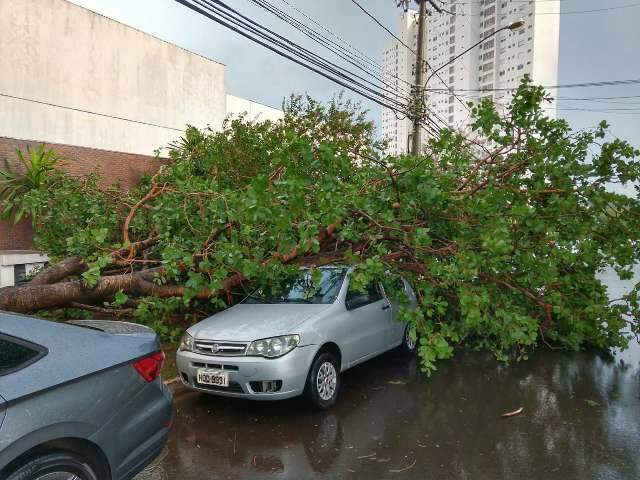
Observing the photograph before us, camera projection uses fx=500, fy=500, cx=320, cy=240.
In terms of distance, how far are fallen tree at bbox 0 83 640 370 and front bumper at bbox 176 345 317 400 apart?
3.05 feet

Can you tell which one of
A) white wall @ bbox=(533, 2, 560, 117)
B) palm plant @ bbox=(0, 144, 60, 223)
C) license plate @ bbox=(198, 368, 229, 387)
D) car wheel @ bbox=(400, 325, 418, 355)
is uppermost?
A: white wall @ bbox=(533, 2, 560, 117)

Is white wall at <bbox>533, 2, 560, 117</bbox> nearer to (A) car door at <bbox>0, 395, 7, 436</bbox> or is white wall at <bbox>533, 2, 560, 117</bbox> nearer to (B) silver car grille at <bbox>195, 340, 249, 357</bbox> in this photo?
(B) silver car grille at <bbox>195, 340, 249, 357</bbox>

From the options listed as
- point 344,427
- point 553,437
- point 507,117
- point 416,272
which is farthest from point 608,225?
point 344,427

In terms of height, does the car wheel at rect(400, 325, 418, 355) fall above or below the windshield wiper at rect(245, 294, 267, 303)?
below

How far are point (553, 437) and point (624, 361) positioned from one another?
3.31 m

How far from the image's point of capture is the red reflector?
3.10 meters

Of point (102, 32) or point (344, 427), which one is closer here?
point (344, 427)

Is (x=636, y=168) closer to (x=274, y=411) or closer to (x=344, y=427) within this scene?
(x=344, y=427)

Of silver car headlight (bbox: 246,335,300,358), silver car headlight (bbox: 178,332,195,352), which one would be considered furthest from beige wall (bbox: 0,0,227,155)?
silver car headlight (bbox: 246,335,300,358)

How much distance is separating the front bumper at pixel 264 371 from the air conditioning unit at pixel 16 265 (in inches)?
311

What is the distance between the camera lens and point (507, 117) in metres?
6.28

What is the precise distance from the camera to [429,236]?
5852 millimetres

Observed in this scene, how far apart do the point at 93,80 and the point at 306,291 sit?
1729 centimetres

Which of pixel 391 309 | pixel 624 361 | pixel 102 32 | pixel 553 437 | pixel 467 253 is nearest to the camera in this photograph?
pixel 553 437
